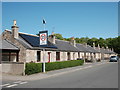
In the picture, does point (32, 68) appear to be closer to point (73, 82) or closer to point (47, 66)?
point (47, 66)

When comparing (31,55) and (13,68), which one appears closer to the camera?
(13,68)

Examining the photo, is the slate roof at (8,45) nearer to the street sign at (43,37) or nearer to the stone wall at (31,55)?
the stone wall at (31,55)

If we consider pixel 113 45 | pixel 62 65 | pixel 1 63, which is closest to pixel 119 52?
pixel 113 45

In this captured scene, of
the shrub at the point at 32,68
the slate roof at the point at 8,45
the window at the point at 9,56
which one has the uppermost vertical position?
the slate roof at the point at 8,45

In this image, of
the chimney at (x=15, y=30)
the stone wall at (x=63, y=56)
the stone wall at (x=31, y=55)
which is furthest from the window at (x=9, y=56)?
the stone wall at (x=63, y=56)

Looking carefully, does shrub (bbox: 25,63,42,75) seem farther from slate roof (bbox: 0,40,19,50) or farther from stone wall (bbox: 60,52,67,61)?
stone wall (bbox: 60,52,67,61)

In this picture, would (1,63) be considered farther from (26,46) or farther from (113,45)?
(113,45)

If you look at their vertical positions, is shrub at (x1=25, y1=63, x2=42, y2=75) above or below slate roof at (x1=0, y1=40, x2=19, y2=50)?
below

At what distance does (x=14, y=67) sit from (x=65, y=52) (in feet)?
51.0

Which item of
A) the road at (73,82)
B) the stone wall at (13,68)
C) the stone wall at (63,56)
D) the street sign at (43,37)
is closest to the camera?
the road at (73,82)

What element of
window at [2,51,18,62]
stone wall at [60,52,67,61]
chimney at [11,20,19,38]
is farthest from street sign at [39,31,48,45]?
stone wall at [60,52,67,61]

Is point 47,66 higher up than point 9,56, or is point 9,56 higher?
point 9,56

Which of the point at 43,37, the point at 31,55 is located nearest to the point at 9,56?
the point at 31,55

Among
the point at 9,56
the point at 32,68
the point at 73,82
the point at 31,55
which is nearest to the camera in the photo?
the point at 73,82
